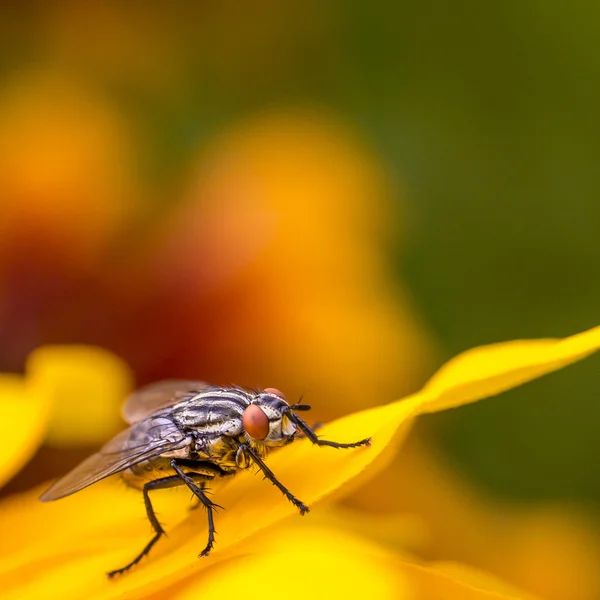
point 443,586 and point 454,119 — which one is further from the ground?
point 454,119

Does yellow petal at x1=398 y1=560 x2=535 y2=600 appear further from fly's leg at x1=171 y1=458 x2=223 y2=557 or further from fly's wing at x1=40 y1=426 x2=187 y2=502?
fly's wing at x1=40 y1=426 x2=187 y2=502

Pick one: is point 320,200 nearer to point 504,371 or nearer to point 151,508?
point 151,508

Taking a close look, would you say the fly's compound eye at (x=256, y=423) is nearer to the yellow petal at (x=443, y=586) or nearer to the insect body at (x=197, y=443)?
the insect body at (x=197, y=443)

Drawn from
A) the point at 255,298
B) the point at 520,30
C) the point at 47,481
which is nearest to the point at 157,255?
A: the point at 255,298

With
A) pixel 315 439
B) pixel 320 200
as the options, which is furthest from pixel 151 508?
pixel 320 200

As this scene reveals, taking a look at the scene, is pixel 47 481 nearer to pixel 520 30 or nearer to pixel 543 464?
pixel 543 464

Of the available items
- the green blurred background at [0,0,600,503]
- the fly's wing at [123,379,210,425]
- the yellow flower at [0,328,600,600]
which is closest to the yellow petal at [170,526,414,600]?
the yellow flower at [0,328,600,600]

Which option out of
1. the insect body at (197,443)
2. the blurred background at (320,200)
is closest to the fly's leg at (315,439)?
the insect body at (197,443)
